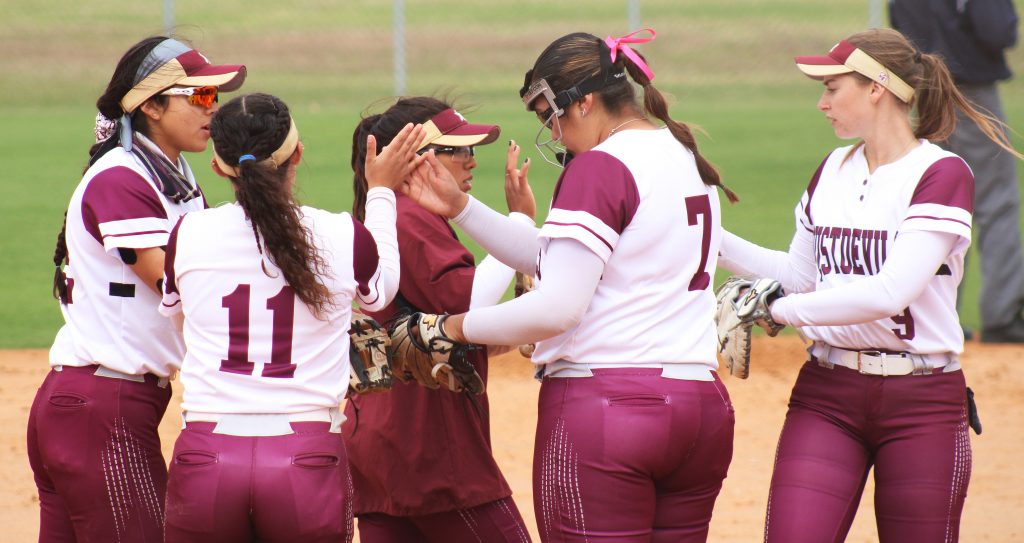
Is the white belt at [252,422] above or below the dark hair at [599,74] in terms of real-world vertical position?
below

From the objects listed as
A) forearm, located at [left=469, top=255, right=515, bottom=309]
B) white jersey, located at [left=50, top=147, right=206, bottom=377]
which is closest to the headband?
white jersey, located at [left=50, top=147, right=206, bottom=377]

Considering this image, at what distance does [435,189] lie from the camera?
11.8 feet

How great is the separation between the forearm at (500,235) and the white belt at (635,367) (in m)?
0.47

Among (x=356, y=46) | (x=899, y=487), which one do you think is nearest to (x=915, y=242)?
(x=899, y=487)

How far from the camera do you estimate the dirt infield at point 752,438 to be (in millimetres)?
5480

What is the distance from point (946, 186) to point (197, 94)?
2.07 metres

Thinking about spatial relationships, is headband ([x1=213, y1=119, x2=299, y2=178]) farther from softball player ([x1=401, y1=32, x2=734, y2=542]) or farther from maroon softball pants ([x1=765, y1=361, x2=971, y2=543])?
maroon softball pants ([x1=765, y1=361, x2=971, y2=543])

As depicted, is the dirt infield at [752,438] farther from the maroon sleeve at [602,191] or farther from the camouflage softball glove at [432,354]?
the maroon sleeve at [602,191]

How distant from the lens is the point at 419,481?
375cm

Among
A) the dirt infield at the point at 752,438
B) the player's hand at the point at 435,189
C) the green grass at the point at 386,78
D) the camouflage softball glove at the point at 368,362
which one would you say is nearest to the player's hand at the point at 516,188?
the player's hand at the point at 435,189

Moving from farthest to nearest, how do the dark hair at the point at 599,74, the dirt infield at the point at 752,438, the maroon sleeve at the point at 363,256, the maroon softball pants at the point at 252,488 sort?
the dirt infield at the point at 752,438, the dark hair at the point at 599,74, the maroon sleeve at the point at 363,256, the maroon softball pants at the point at 252,488

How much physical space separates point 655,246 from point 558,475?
614 millimetres

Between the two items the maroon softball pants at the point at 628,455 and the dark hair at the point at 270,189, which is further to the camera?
the maroon softball pants at the point at 628,455

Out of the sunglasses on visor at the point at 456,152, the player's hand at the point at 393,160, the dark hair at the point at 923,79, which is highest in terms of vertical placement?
the dark hair at the point at 923,79
